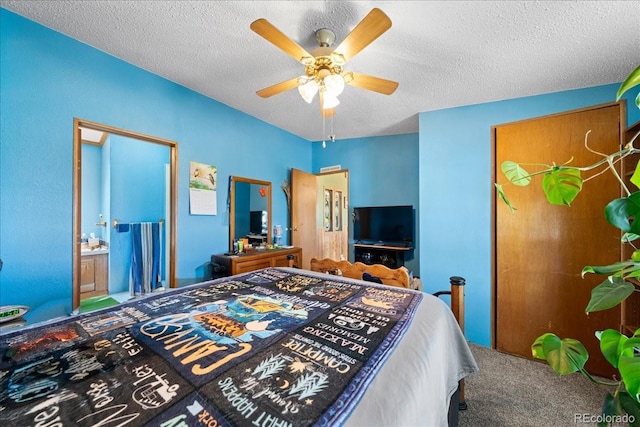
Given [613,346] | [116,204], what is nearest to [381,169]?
[613,346]

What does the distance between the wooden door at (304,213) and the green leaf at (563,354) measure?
3.09 meters

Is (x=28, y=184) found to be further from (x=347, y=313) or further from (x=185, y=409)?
(x=347, y=313)

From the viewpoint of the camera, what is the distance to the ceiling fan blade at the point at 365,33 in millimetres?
1188

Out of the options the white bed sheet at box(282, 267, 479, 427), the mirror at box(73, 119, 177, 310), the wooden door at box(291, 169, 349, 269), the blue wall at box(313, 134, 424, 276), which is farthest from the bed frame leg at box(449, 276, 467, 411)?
the mirror at box(73, 119, 177, 310)

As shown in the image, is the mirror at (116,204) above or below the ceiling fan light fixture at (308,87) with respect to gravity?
below

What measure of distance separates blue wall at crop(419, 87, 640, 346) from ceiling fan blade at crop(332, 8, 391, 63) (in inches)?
69.5

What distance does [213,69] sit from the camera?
80.5 inches

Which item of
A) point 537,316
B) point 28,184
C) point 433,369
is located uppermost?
point 28,184

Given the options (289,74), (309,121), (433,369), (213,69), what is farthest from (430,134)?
(433,369)

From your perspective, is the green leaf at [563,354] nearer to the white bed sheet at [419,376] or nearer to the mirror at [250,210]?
the white bed sheet at [419,376]

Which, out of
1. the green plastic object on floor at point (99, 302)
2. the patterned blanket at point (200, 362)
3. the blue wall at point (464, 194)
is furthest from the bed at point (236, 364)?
the green plastic object on floor at point (99, 302)

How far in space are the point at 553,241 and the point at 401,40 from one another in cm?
229

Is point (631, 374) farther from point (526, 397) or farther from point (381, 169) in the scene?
point (381, 169)

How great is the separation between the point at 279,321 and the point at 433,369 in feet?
2.03
